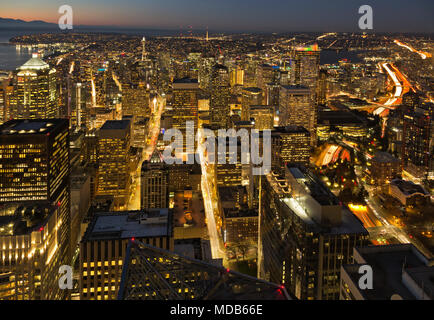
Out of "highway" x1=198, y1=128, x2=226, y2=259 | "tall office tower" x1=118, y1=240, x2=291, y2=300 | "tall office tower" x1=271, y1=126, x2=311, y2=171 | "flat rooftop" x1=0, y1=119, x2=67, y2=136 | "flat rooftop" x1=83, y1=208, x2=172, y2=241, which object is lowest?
"highway" x1=198, y1=128, x2=226, y2=259

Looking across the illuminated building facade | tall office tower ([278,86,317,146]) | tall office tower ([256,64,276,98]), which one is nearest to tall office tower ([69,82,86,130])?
tall office tower ([278,86,317,146])

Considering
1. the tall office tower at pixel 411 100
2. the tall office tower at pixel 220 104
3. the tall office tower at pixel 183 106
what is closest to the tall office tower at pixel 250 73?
the tall office tower at pixel 220 104

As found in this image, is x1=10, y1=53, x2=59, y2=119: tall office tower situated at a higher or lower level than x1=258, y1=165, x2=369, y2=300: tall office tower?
higher

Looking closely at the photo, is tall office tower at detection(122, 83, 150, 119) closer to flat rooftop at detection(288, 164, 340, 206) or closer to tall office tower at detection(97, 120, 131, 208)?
tall office tower at detection(97, 120, 131, 208)

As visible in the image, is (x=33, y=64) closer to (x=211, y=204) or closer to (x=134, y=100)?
(x=134, y=100)

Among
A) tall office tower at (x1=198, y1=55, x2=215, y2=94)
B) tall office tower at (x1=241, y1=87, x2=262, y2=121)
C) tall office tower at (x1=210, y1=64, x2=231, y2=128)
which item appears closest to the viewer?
tall office tower at (x1=210, y1=64, x2=231, y2=128)

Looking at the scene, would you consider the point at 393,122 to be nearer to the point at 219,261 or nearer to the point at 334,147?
the point at 334,147
